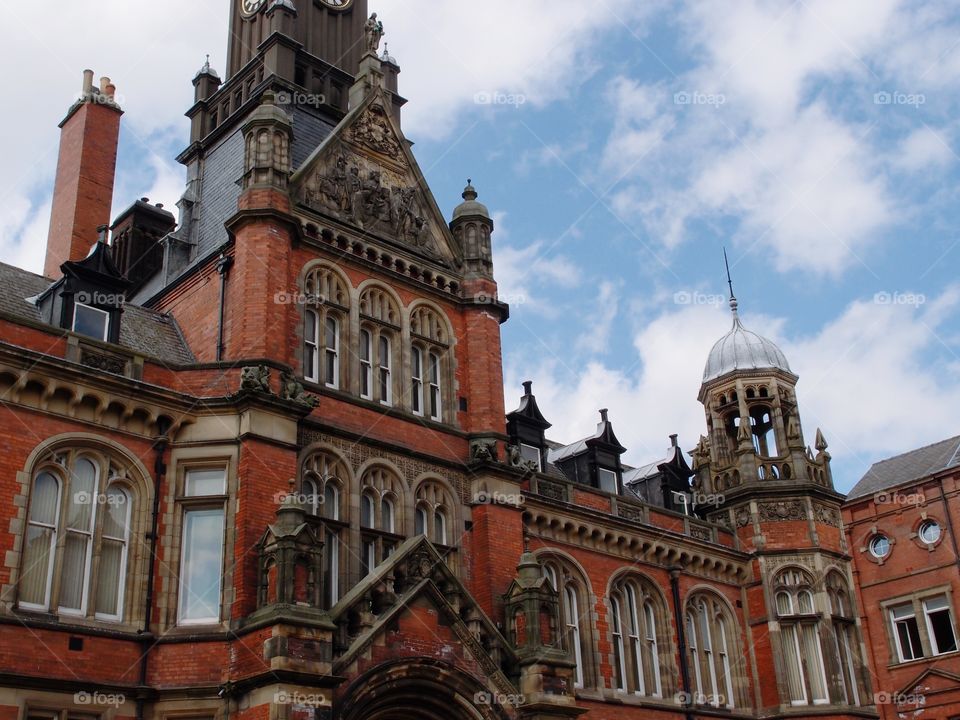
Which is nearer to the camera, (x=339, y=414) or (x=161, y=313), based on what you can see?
(x=339, y=414)

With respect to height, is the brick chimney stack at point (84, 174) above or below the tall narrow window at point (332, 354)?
above

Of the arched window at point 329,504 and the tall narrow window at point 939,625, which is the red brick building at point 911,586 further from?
the arched window at point 329,504

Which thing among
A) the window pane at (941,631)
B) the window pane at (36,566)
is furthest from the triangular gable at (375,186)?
the window pane at (941,631)

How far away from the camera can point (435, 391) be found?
88.5ft

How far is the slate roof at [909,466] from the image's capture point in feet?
141

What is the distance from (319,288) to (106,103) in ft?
34.5

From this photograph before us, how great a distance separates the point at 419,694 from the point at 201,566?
4723mm

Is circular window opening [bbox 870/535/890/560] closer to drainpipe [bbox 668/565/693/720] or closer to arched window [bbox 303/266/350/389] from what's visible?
drainpipe [bbox 668/565/693/720]

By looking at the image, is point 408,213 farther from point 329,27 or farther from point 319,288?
point 329,27

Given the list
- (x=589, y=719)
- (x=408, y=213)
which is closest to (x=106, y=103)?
(x=408, y=213)

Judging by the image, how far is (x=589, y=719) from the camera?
1065 inches

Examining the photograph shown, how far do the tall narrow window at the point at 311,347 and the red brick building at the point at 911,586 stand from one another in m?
24.7

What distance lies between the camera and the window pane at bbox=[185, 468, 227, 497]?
21.6 metres

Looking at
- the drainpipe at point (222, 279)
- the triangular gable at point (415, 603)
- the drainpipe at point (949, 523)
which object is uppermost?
the drainpipe at point (222, 279)
